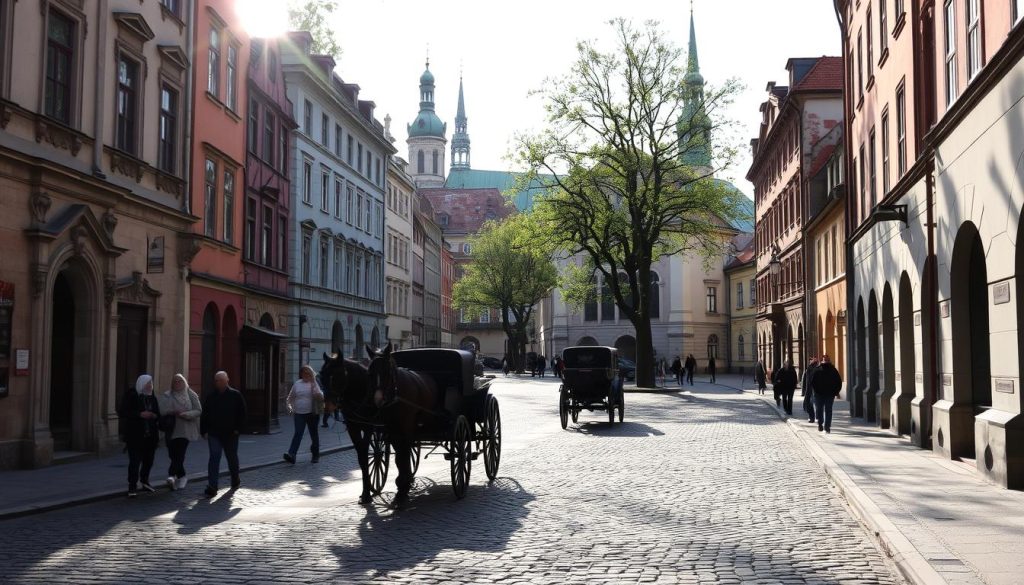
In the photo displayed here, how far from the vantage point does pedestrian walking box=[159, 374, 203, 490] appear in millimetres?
14008

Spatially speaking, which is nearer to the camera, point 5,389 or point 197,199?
point 5,389

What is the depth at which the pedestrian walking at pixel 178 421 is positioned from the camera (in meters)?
14.0

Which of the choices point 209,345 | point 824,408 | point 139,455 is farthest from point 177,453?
point 824,408

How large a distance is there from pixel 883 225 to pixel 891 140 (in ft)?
6.15

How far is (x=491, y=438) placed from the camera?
14.5 m

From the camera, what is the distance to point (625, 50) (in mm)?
47062

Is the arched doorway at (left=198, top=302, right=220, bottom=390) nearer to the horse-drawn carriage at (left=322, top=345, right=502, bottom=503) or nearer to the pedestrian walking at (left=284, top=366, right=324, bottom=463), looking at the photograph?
the pedestrian walking at (left=284, top=366, right=324, bottom=463)

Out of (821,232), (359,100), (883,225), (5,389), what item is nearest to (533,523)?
(5,389)

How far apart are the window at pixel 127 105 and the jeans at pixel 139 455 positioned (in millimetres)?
8645

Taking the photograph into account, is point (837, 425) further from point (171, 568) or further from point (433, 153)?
point (433, 153)

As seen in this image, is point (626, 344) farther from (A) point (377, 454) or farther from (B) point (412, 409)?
(B) point (412, 409)

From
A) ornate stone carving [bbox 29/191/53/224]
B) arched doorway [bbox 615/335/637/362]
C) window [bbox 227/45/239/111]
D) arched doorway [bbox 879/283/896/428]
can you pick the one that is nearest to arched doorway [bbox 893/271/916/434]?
arched doorway [bbox 879/283/896/428]

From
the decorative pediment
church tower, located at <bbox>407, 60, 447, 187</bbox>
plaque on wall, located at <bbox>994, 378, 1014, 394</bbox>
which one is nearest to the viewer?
plaque on wall, located at <bbox>994, 378, 1014, 394</bbox>

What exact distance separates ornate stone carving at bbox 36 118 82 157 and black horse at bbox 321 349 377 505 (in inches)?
331
